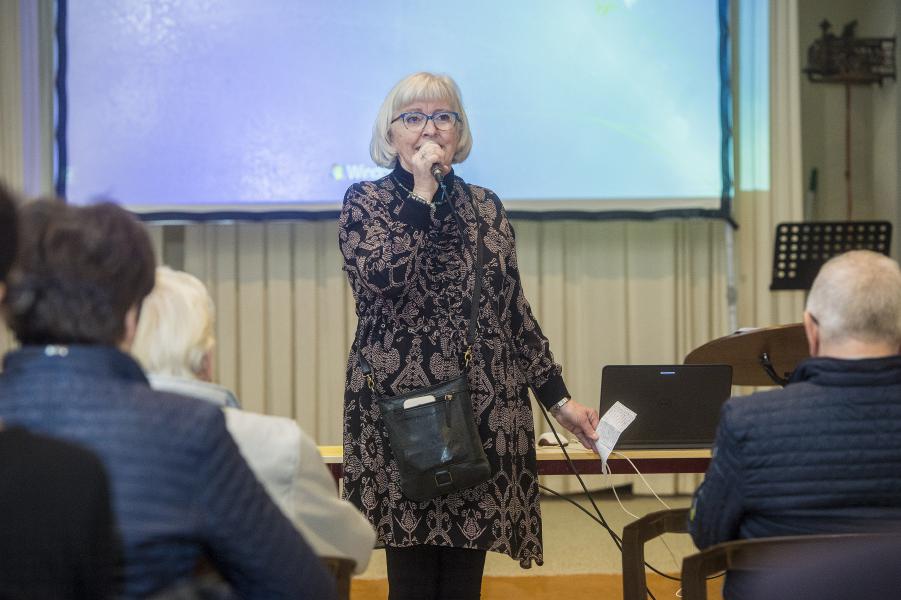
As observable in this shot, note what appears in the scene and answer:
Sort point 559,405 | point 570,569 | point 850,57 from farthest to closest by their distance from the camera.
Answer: point 850,57 → point 570,569 → point 559,405

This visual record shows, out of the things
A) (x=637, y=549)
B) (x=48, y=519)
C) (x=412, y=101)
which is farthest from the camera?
(x=412, y=101)

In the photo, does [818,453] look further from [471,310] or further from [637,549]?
[471,310]

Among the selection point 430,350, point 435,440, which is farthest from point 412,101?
point 435,440

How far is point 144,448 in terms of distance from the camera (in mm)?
1255

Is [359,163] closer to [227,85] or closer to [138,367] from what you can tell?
[227,85]

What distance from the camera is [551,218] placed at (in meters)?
5.27

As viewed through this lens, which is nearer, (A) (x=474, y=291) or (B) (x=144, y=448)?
(B) (x=144, y=448)

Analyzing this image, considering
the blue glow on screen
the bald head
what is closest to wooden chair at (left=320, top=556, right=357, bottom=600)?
the bald head

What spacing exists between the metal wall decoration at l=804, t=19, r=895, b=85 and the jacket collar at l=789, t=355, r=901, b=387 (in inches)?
179

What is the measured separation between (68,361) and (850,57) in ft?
18.1

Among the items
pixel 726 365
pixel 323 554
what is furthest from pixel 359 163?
pixel 323 554

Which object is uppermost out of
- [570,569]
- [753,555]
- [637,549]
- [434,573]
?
[753,555]

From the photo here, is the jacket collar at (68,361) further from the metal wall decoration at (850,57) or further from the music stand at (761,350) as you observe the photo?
the metal wall decoration at (850,57)

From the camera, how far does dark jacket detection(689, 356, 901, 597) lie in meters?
1.67
